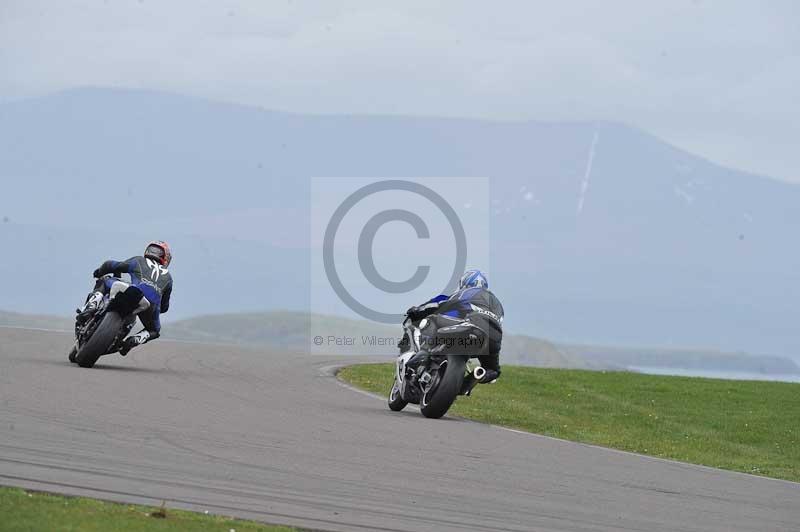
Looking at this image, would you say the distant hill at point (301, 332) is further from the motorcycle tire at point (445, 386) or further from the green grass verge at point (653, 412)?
the motorcycle tire at point (445, 386)

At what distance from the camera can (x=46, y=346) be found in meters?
24.0

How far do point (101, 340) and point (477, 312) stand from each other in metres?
5.50

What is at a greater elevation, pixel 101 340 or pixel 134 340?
pixel 101 340

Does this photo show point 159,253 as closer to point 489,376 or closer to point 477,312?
point 477,312

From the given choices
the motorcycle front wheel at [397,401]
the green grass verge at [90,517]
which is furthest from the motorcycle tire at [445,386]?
the green grass verge at [90,517]

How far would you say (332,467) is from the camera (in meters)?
11.4

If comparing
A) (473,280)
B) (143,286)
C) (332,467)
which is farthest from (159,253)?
(332,467)

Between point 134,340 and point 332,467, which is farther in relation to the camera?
point 134,340

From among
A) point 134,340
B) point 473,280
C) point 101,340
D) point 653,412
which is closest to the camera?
point 473,280

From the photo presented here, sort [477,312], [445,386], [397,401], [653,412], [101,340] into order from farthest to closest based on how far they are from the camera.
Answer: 1. [653,412]
2. [101,340]
3. [397,401]
4. [477,312]
5. [445,386]

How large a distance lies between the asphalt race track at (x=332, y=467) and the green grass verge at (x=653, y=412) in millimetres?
1578

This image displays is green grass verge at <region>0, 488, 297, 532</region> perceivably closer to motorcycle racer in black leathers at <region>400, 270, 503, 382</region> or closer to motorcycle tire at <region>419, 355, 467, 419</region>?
motorcycle tire at <region>419, 355, 467, 419</region>

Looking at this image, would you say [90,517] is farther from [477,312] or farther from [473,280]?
[473,280]

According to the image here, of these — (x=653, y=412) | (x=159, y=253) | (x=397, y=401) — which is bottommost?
(x=653, y=412)
